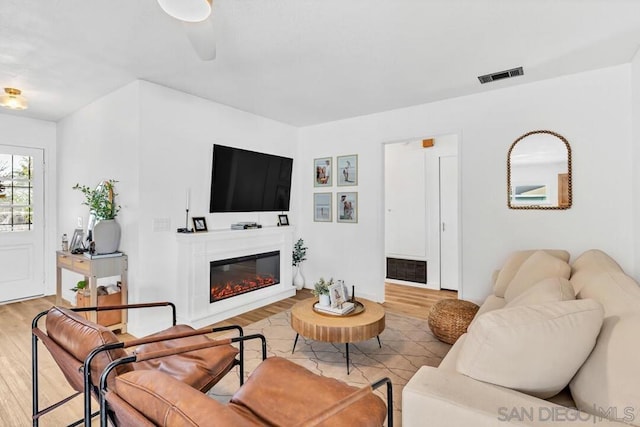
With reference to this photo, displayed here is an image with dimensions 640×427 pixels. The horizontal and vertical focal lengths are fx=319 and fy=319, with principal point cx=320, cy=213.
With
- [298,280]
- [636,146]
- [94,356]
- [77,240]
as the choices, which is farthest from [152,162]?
[636,146]

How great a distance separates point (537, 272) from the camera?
239 centimetres

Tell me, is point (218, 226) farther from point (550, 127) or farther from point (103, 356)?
point (550, 127)

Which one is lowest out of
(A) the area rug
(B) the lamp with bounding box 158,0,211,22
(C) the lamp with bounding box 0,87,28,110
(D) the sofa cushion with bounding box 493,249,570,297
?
(A) the area rug

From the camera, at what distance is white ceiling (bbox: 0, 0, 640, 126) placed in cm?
208

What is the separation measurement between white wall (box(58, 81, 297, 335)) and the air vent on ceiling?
2.91 metres

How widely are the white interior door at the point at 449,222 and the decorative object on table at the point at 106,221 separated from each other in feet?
14.7

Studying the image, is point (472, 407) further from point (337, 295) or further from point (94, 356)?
point (337, 295)

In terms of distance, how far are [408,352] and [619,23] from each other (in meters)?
3.01

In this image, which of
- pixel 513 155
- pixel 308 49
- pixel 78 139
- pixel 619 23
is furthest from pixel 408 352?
pixel 78 139

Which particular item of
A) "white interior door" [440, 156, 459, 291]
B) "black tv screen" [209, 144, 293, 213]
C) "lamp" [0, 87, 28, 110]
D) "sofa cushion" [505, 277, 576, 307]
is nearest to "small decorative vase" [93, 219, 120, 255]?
"black tv screen" [209, 144, 293, 213]

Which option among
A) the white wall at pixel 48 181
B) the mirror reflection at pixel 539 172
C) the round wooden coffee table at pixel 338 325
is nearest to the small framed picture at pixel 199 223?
the round wooden coffee table at pixel 338 325

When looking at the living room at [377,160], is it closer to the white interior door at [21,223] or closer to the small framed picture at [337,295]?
the white interior door at [21,223]

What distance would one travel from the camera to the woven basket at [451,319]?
2963 millimetres

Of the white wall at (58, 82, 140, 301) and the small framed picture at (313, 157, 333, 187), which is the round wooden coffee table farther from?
the small framed picture at (313, 157, 333, 187)
